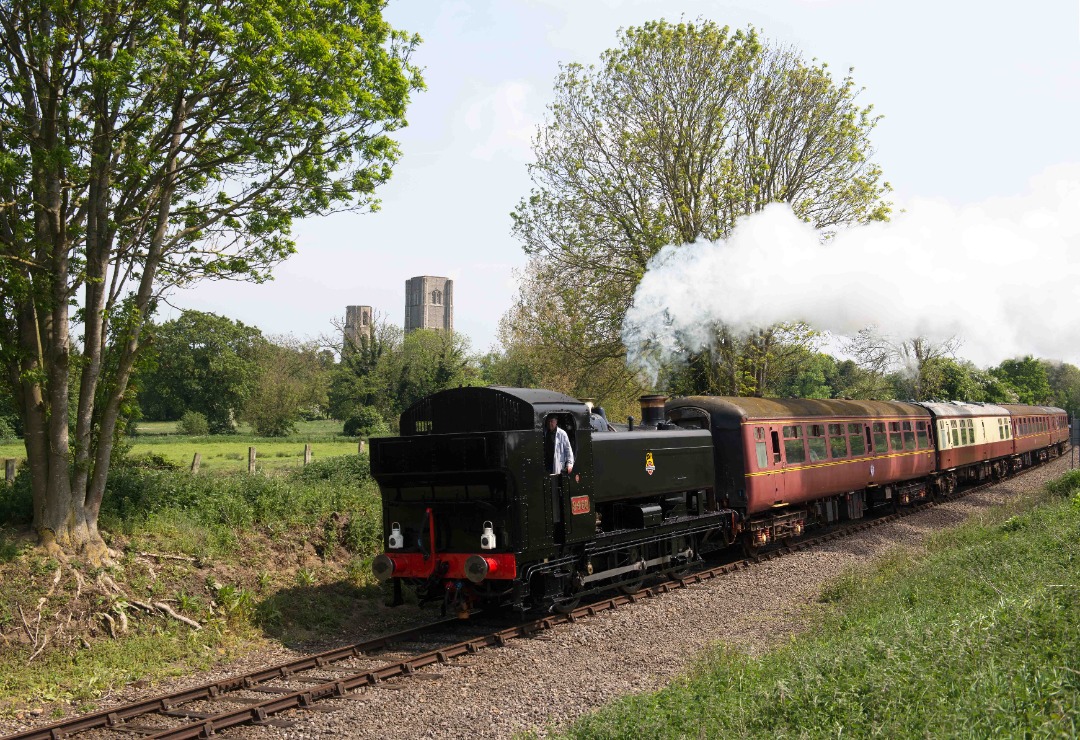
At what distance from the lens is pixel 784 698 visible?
20.3 ft

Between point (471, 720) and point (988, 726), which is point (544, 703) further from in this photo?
point (988, 726)

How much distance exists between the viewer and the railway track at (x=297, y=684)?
7.72 m

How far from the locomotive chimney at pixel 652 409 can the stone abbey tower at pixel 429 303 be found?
440ft

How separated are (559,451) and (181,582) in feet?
20.0

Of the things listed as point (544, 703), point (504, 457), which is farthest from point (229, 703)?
point (504, 457)

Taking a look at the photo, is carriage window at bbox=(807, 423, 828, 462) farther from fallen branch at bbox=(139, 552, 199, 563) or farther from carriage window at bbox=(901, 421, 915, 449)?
fallen branch at bbox=(139, 552, 199, 563)

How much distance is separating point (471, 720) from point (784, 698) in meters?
3.00

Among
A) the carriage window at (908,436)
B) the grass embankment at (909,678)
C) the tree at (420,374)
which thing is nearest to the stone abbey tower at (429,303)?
the tree at (420,374)

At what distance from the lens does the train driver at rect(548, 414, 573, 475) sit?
10656mm

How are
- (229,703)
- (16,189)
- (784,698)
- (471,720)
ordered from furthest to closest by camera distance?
(16,189), (229,703), (471,720), (784,698)

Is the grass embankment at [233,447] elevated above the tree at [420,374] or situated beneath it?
situated beneath

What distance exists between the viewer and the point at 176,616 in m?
Answer: 11.2

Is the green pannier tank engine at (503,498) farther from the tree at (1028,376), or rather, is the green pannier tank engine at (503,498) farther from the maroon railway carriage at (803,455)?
the tree at (1028,376)

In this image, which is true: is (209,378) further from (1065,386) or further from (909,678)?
(1065,386)
